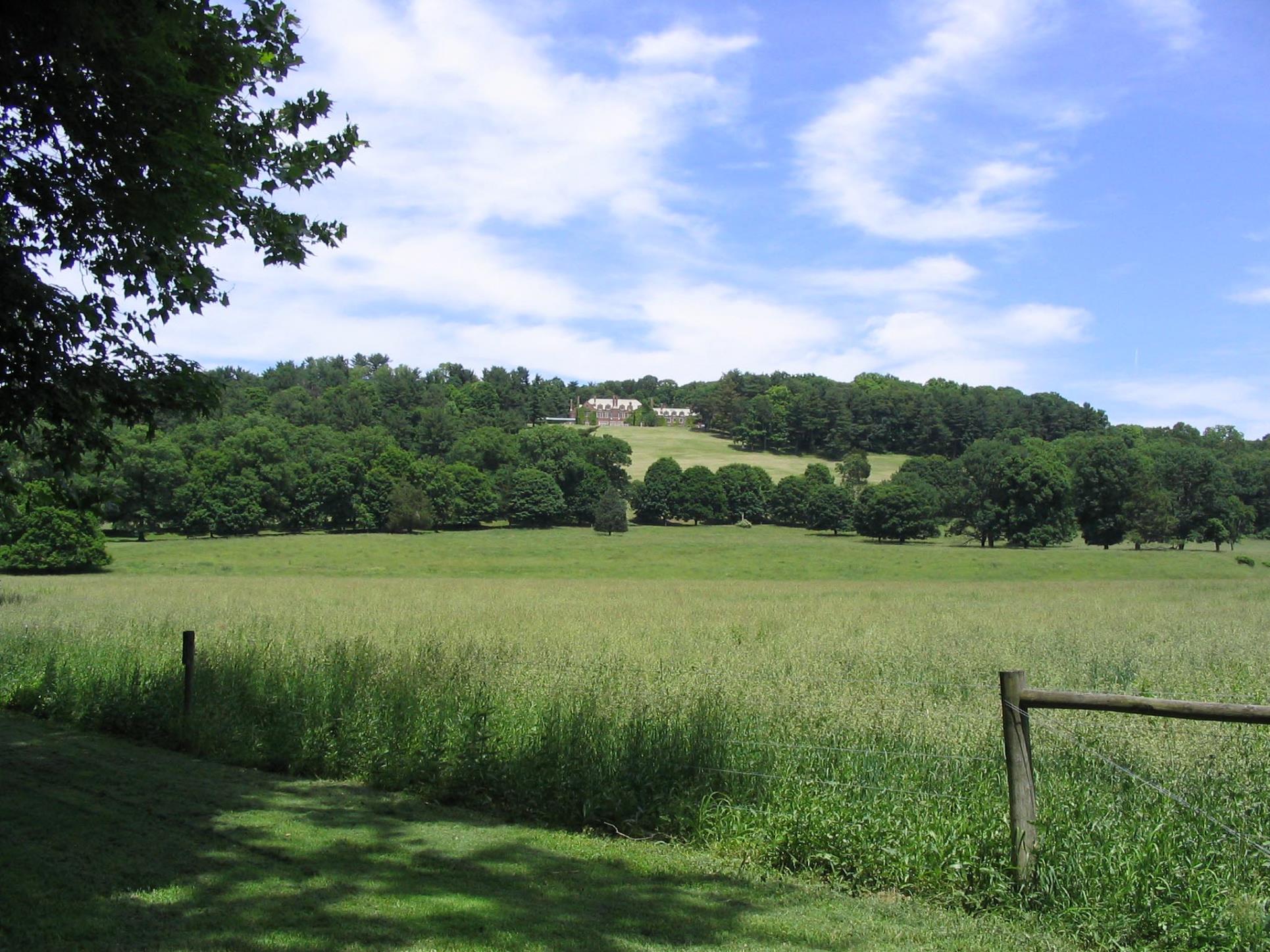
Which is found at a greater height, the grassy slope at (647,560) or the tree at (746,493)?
the tree at (746,493)

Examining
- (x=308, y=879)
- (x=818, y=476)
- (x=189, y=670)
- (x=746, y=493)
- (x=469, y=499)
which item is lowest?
(x=308, y=879)

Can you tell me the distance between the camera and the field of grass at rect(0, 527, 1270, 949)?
249 inches

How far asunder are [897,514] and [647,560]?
34.5m

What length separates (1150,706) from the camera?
5863 mm

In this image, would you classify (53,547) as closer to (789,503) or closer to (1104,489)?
(789,503)

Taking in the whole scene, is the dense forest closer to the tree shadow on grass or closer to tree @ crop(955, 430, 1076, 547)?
tree @ crop(955, 430, 1076, 547)

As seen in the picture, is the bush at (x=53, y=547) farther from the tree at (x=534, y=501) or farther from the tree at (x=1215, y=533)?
the tree at (x=1215, y=533)

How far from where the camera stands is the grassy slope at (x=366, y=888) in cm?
546

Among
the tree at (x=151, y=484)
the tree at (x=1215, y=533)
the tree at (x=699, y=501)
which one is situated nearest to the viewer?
the tree at (x=151, y=484)

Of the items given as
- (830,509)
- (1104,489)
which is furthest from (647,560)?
(1104,489)

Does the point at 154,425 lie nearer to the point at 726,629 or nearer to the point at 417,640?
the point at 417,640

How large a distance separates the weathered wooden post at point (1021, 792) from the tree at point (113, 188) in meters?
7.49

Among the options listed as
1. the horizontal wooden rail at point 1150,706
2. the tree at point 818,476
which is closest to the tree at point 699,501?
the tree at point 818,476

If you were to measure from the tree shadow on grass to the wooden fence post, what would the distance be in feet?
7.71
